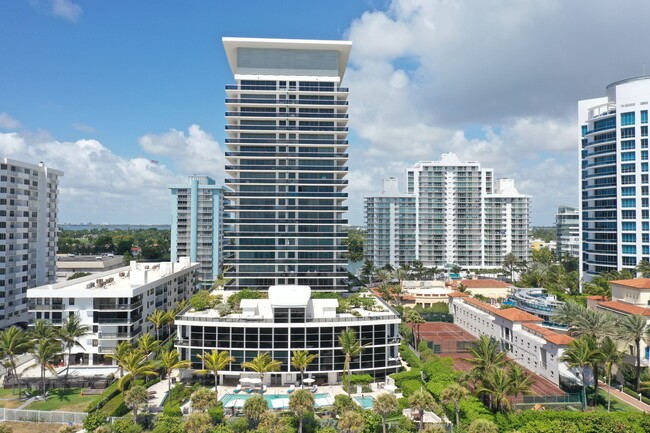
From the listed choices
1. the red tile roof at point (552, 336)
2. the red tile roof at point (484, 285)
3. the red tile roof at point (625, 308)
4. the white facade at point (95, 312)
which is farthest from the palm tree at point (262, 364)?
the red tile roof at point (484, 285)

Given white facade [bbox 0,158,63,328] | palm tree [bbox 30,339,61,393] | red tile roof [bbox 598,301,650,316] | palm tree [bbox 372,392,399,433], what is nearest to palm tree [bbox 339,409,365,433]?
palm tree [bbox 372,392,399,433]

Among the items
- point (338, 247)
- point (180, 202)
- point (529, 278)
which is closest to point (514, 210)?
point (529, 278)

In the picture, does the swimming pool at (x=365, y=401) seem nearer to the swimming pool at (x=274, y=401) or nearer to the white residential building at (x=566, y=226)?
the swimming pool at (x=274, y=401)

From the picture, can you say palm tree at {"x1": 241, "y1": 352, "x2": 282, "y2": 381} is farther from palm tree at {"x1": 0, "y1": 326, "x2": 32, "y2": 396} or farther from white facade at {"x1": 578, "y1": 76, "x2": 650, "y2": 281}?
white facade at {"x1": 578, "y1": 76, "x2": 650, "y2": 281}

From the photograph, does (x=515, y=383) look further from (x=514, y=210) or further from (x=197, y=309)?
(x=514, y=210)

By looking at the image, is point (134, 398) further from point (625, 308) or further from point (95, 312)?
point (625, 308)
